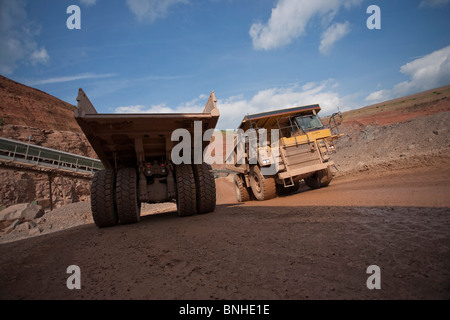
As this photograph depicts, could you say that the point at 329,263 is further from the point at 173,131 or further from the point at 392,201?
the point at 173,131

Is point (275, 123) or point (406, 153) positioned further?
point (406, 153)

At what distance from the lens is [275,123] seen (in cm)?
853

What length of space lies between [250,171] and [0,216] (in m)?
10.0

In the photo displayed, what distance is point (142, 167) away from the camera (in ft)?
18.1

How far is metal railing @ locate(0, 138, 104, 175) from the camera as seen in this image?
1503 cm

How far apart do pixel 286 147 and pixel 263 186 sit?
1.51 m

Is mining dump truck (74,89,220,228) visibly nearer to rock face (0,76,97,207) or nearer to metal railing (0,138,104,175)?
metal railing (0,138,104,175)

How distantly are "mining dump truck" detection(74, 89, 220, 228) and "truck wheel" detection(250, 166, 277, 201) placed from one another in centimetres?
276

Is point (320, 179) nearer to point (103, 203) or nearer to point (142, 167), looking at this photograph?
point (142, 167)

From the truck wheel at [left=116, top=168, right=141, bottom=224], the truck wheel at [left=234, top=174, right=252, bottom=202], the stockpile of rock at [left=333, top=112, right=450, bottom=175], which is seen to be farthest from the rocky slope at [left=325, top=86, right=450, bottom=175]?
the truck wheel at [left=116, top=168, right=141, bottom=224]

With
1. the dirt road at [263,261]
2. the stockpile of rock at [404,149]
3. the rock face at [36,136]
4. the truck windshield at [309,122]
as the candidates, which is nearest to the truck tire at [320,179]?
the truck windshield at [309,122]

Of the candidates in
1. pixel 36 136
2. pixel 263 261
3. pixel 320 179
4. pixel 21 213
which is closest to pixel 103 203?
pixel 263 261

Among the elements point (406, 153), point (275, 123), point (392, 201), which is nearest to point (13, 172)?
point (275, 123)

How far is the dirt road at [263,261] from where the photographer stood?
1700mm
